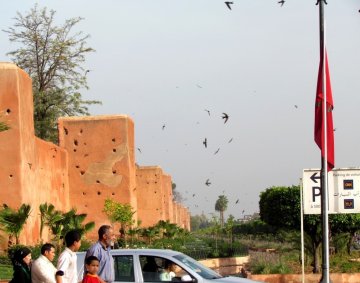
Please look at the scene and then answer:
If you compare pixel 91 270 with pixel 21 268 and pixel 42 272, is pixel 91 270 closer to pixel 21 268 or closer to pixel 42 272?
pixel 42 272

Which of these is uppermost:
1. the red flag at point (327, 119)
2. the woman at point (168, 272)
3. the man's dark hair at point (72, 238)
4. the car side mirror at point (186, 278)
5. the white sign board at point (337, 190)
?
the red flag at point (327, 119)

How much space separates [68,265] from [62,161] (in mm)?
23150

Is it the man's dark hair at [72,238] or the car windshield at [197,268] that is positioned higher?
the man's dark hair at [72,238]

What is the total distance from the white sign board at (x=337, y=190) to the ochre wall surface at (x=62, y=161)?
9964mm

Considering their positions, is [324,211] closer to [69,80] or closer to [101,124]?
[101,124]

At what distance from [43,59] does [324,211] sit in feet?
99.2

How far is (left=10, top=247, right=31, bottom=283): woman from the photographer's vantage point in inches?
419

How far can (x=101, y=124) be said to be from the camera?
3631 cm

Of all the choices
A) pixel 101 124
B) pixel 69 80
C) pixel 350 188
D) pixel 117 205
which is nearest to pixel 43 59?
pixel 69 80

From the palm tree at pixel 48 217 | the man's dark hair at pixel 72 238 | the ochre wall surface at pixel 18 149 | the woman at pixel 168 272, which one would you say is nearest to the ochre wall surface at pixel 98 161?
the palm tree at pixel 48 217

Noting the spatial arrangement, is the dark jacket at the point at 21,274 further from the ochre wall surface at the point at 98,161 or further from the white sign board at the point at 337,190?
the ochre wall surface at the point at 98,161

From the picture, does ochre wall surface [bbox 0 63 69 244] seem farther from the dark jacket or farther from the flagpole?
the dark jacket

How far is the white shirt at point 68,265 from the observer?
35.7 ft

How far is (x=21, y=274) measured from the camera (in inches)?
419
